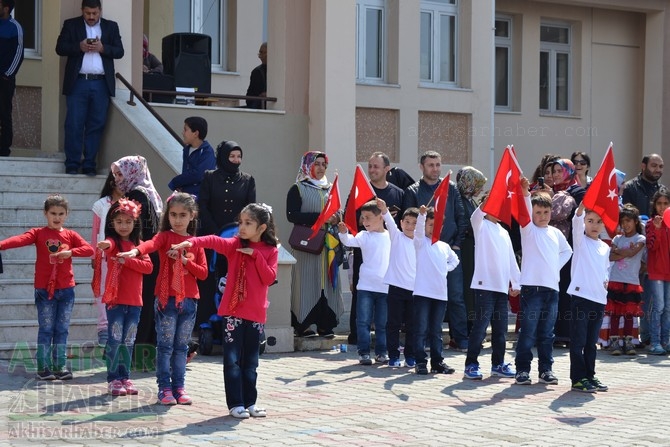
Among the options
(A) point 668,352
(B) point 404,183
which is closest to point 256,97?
(B) point 404,183

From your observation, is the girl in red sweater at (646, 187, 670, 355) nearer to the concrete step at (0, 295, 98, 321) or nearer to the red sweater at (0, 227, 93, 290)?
the red sweater at (0, 227, 93, 290)

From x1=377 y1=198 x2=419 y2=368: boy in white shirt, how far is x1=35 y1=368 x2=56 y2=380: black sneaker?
3319 millimetres

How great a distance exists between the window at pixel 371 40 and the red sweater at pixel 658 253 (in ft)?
19.6

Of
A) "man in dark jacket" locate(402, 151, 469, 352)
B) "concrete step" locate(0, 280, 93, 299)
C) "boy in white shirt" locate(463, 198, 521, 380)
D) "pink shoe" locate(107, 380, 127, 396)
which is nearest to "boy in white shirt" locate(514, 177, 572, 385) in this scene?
"boy in white shirt" locate(463, 198, 521, 380)

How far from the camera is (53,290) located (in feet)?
34.2

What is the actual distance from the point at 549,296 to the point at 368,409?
2.52 metres

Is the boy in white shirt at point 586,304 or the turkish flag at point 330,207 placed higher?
the turkish flag at point 330,207

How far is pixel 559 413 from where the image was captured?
9.60 metres

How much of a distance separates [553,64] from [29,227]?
13.1 meters

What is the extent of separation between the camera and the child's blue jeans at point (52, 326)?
1042cm

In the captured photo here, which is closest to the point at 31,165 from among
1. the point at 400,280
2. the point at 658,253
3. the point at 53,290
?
the point at 53,290

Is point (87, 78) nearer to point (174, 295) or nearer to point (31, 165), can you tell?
point (31, 165)

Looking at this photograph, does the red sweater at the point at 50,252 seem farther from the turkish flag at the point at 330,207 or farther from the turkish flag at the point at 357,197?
the turkish flag at the point at 357,197

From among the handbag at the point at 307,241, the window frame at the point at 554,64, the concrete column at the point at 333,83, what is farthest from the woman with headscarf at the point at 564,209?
the window frame at the point at 554,64
